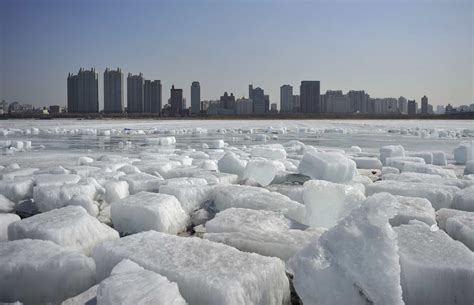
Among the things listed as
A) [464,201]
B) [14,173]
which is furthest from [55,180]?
[464,201]

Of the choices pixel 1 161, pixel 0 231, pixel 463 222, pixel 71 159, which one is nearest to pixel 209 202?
pixel 0 231

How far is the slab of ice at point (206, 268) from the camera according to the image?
135 centimetres

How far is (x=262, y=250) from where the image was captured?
1845 millimetres

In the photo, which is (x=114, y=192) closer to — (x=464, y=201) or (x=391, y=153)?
(x=464, y=201)

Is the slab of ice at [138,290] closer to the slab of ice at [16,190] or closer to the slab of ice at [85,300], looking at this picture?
the slab of ice at [85,300]

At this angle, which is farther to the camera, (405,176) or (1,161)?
(1,161)

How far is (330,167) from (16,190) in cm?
271

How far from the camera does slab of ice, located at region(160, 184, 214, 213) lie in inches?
113

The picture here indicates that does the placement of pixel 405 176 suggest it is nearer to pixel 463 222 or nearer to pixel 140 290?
pixel 463 222

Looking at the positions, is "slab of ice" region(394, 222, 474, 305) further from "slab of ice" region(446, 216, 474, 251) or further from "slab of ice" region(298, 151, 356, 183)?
"slab of ice" region(298, 151, 356, 183)

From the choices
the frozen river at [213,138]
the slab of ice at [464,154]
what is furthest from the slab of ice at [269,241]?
the slab of ice at [464,154]

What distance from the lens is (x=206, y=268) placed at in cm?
149

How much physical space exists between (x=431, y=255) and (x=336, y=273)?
0.52 metres

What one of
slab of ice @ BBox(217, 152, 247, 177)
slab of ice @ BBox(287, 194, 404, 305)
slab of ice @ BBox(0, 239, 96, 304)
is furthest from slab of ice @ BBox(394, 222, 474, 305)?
slab of ice @ BBox(217, 152, 247, 177)
